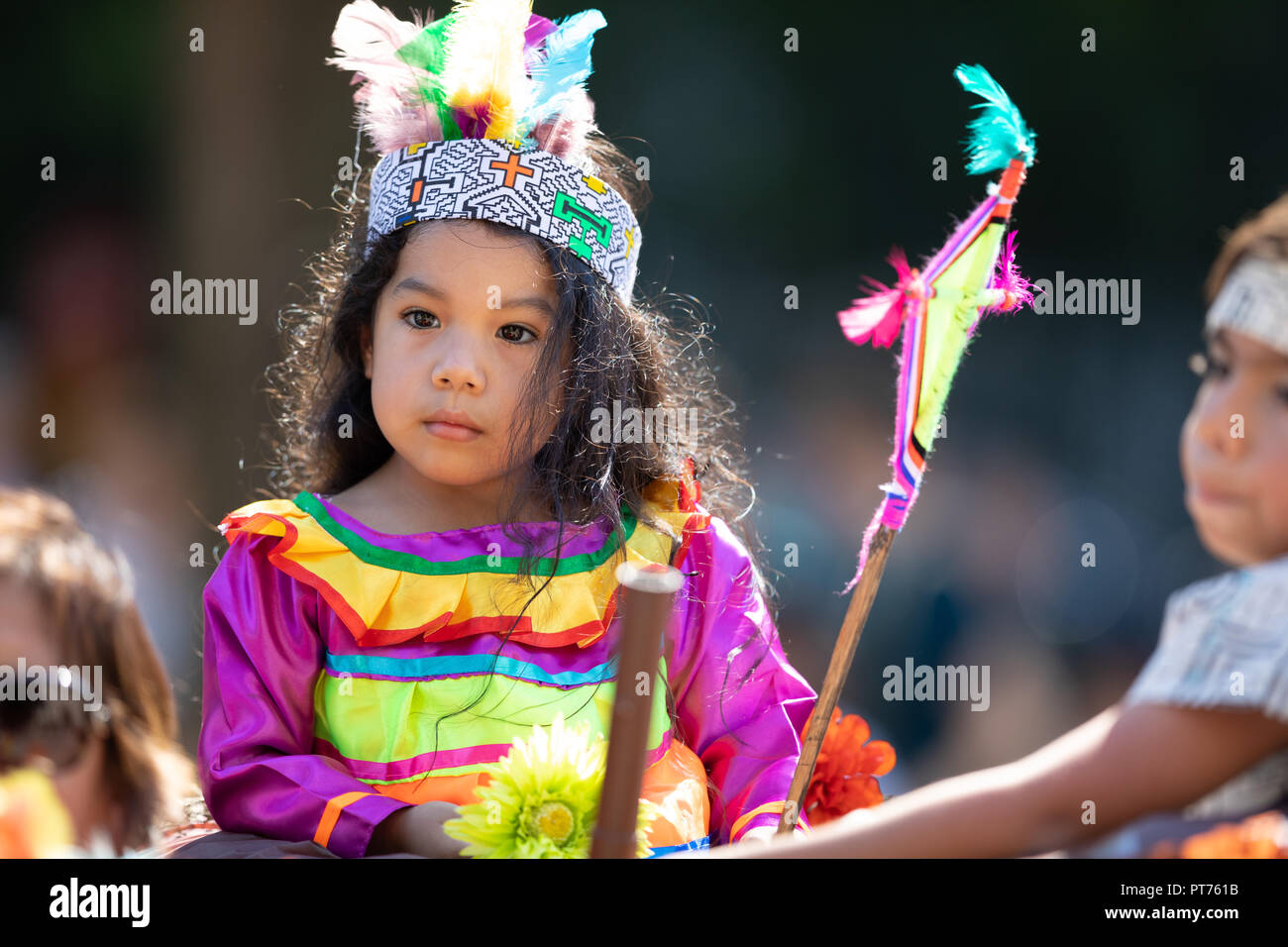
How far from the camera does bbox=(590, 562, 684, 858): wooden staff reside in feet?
2.77

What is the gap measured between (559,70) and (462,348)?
1.44 ft

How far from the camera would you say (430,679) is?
152 centimetres

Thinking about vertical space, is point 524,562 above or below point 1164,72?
below

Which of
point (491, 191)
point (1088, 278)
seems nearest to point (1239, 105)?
point (1088, 278)

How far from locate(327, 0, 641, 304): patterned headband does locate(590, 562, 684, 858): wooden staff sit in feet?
2.89

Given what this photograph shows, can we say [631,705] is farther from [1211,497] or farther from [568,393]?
[568,393]

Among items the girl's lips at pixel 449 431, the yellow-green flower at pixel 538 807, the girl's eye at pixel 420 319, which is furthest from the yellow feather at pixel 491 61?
the yellow-green flower at pixel 538 807

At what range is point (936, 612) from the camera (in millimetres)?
2924

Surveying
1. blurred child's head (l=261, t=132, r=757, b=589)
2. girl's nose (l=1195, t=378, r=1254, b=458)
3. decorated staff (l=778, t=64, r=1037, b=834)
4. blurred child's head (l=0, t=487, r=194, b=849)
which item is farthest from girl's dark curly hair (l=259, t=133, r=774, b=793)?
girl's nose (l=1195, t=378, r=1254, b=458)

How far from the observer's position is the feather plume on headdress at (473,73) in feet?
5.52

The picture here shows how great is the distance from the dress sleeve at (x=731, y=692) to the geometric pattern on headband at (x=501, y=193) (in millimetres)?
469

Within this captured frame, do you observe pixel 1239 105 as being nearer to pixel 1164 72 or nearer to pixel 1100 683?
pixel 1164 72

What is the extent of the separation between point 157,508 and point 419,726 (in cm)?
182

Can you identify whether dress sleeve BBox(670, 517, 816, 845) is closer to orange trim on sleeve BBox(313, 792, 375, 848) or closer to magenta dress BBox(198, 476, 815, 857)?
magenta dress BBox(198, 476, 815, 857)
